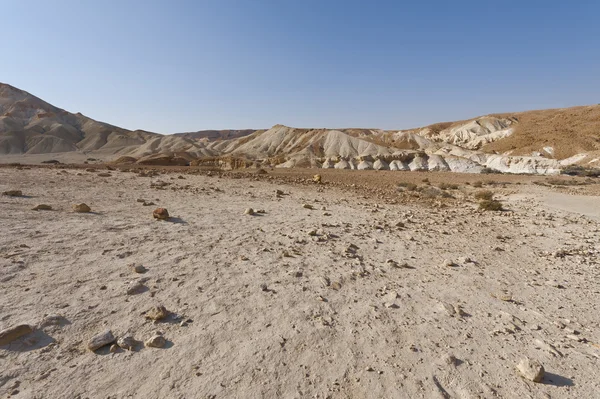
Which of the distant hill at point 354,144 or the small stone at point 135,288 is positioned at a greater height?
the distant hill at point 354,144

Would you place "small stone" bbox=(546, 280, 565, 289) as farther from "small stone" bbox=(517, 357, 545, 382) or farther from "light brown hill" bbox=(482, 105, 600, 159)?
"light brown hill" bbox=(482, 105, 600, 159)

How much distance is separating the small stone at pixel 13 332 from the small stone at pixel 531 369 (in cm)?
499

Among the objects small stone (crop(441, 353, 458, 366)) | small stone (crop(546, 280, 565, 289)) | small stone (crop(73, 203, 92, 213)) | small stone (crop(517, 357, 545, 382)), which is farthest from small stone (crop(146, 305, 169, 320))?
small stone (crop(546, 280, 565, 289))

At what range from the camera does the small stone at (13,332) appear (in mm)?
3056

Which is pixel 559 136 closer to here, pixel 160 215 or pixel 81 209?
pixel 160 215

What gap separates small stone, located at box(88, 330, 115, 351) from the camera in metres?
3.11

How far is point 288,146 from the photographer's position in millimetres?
73000

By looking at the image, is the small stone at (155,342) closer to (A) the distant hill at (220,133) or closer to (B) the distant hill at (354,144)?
(B) the distant hill at (354,144)

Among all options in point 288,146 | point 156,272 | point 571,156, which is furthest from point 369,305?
point 288,146

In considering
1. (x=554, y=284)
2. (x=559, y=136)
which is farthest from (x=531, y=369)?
(x=559, y=136)

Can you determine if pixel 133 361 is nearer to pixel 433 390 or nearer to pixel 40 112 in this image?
pixel 433 390

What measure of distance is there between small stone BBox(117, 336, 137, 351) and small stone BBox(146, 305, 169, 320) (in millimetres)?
399

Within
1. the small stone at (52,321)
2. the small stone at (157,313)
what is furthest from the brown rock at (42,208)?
the small stone at (157,313)

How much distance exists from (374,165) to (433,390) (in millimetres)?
41361
